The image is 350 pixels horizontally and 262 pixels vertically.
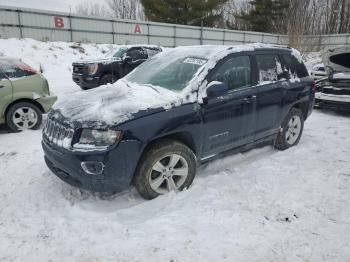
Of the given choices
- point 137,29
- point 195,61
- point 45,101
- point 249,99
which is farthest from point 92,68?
point 137,29

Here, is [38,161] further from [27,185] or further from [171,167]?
[171,167]

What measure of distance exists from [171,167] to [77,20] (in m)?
18.5

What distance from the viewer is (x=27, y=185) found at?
418cm

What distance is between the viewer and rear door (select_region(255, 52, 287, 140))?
189 inches

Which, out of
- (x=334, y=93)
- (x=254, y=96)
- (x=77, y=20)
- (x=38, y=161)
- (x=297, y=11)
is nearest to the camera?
(x=254, y=96)

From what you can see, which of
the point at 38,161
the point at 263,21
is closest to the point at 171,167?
the point at 38,161

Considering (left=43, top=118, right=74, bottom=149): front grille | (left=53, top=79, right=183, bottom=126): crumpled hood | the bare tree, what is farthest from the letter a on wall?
the bare tree

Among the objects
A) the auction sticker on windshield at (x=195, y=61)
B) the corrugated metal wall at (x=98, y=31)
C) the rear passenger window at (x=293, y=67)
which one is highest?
the corrugated metal wall at (x=98, y=31)

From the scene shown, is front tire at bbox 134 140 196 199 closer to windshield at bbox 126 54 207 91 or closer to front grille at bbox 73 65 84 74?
windshield at bbox 126 54 207 91

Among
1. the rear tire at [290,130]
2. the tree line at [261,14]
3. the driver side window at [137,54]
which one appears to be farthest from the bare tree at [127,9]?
the rear tire at [290,130]

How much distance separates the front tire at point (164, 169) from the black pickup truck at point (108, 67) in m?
7.50

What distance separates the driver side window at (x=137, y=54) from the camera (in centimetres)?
1186

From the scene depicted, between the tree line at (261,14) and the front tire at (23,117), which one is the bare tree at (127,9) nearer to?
the tree line at (261,14)

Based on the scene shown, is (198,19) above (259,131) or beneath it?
above
